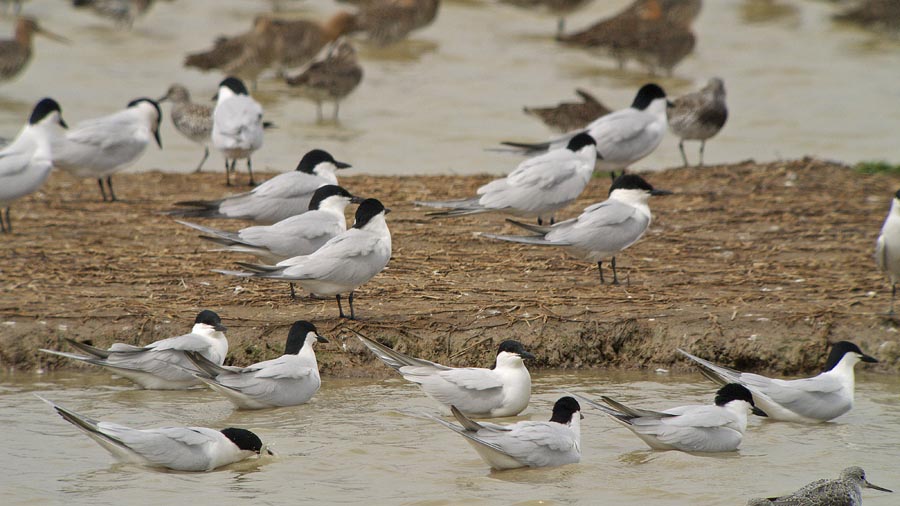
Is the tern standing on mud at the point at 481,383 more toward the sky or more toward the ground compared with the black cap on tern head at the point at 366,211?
more toward the ground

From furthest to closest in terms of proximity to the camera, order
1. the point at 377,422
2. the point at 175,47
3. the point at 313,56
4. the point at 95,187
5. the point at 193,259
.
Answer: the point at 175,47, the point at 313,56, the point at 95,187, the point at 193,259, the point at 377,422

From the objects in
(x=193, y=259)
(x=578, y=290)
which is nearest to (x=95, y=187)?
(x=193, y=259)

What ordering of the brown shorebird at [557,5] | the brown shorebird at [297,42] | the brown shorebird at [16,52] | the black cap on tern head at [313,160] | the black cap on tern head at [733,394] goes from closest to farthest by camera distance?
the black cap on tern head at [733,394] < the black cap on tern head at [313,160] < the brown shorebird at [16,52] < the brown shorebird at [297,42] < the brown shorebird at [557,5]

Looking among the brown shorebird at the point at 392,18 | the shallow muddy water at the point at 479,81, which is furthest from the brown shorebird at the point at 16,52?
the brown shorebird at the point at 392,18

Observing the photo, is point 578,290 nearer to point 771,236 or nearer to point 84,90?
point 771,236

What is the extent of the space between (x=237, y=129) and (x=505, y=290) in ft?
12.5

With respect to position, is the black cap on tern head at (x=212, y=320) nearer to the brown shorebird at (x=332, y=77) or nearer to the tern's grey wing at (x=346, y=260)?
the tern's grey wing at (x=346, y=260)

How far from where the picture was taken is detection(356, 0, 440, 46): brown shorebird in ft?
57.6

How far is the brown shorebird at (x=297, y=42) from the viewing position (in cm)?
1620

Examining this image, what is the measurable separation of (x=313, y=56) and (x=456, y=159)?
4.05 m

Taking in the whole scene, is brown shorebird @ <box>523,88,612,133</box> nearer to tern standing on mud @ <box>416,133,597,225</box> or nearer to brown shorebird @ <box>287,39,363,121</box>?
brown shorebird @ <box>287,39,363,121</box>

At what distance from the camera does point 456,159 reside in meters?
13.8

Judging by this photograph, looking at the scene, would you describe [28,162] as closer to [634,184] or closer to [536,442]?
[634,184]

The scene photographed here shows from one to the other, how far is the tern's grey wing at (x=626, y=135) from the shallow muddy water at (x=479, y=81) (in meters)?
3.10
